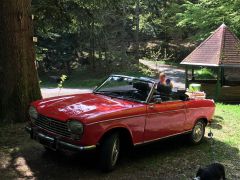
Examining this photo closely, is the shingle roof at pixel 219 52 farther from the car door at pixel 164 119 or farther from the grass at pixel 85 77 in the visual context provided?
the car door at pixel 164 119

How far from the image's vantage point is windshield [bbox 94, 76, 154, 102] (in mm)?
7855

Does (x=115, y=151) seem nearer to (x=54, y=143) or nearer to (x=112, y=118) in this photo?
(x=112, y=118)

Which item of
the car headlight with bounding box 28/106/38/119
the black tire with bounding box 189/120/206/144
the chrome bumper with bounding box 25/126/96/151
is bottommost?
the black tire with bounding box 189/120/206/144

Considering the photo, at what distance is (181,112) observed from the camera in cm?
852

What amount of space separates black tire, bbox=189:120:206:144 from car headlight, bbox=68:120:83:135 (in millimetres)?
3534

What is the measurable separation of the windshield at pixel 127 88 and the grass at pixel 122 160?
108cm

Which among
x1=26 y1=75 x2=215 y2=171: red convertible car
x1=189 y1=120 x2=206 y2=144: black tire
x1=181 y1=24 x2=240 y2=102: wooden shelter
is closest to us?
x1=26 y1=75 x2=215 y2=171: red convertible car

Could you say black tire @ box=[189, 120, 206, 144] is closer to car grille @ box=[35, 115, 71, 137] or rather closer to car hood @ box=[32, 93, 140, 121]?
car hood @ box=[32, 93, 140, 121]

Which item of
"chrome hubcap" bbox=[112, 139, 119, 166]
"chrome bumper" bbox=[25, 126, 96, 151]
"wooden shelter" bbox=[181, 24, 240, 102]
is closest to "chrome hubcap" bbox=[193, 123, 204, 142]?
"chrome hubcap" bbox=[112, 139, 119, 166]

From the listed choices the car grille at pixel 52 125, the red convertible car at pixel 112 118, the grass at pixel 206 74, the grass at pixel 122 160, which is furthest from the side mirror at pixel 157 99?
the grass at pixel 206 74

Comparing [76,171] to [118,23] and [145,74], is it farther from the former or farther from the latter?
[118,23]

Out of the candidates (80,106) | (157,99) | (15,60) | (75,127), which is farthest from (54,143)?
(15,60)

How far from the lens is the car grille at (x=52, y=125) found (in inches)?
259

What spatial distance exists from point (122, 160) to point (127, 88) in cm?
147
